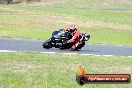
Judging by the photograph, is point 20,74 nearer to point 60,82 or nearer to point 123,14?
point 60,82

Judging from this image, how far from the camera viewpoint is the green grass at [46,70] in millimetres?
10398

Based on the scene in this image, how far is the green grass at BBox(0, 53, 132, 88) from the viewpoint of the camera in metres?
10.4

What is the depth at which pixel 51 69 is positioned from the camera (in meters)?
13.0

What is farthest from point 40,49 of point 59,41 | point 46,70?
point 46,70

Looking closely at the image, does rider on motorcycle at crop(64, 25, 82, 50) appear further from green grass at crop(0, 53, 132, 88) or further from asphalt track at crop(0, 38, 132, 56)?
green grass at crop(0, 53, 132, 88)

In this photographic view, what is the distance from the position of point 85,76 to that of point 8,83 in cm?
503

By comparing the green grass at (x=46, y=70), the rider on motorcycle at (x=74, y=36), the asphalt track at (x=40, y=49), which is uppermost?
the green grass at (x=46, y=70)

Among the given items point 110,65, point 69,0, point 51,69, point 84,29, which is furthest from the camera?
point 69,0

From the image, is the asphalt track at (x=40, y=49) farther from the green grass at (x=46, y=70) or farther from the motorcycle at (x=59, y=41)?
the green grass at (x=46, y=70)

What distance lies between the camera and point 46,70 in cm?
1262

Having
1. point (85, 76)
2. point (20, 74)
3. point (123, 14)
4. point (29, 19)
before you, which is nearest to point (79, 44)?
point (20, 74)

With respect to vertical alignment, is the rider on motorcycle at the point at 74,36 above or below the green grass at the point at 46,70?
below

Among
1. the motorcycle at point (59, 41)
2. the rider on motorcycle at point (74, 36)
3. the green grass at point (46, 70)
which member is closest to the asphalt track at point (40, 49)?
the motorcycle at point (59, 41)

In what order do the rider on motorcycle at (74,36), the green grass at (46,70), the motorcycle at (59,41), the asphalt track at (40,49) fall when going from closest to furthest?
the green grass at (46,70), the asphalt track at (40,49), the motorcycle at (59,41), the rider on motorcycle at (74,36)
